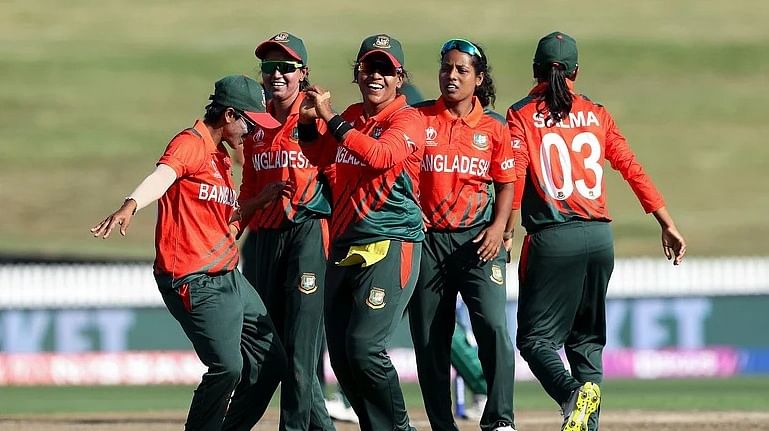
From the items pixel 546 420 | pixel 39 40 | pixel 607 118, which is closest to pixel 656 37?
pixel 39 40

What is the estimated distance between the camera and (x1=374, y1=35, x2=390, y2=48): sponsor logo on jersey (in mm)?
8164

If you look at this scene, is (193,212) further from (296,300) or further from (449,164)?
(449,164)

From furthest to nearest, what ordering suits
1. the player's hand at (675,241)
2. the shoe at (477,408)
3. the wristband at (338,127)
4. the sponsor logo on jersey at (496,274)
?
the shoe at (477,408), the player's hand at (675,241), the sponsor logo on jersey at (496,274), the wristband at (338,127)

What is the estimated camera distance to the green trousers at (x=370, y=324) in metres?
8.03

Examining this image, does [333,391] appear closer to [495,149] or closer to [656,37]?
[495,149]

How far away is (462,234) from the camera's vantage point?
874 cm

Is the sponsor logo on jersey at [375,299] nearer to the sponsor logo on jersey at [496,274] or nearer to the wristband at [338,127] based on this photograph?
the wristband at [338,127]

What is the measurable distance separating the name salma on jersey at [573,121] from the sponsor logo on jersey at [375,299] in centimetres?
146

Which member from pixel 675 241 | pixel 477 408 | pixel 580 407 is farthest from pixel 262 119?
pixel 477 408

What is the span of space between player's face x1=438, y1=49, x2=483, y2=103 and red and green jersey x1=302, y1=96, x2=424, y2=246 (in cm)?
53

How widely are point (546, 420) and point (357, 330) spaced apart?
4.46 meters

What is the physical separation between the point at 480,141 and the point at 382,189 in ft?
2.86

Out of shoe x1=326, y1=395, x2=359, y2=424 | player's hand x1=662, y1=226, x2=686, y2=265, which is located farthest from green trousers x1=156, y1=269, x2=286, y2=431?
shoe x1=326, y1=395, x2=359, y2=424

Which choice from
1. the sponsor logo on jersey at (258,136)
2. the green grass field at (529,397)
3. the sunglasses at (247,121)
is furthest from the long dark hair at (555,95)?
the green grass field at (529,397)
